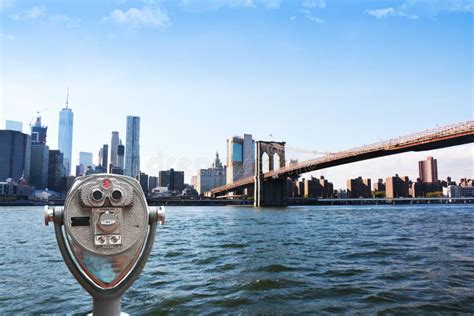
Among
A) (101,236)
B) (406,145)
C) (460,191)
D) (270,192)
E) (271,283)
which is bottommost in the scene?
(271,283)

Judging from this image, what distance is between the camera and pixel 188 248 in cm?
1202

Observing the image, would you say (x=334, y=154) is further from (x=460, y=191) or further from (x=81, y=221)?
(x=460, y=191)

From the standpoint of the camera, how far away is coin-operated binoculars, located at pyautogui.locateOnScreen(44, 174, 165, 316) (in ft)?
7.39

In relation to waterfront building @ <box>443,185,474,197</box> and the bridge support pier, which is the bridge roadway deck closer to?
the bridge support pier

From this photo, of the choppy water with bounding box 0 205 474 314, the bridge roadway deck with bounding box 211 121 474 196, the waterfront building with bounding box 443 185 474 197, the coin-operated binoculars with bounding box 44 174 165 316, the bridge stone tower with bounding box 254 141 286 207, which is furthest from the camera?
the waterfront building with bounding box 443 185 474 197

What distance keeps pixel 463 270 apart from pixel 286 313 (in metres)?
4.90

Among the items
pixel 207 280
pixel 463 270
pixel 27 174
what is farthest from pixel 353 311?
pixel 27 174

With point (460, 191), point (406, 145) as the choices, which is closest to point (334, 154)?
point (406, 145)

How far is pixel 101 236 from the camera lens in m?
2.26

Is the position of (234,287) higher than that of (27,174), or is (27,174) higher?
(27,174)

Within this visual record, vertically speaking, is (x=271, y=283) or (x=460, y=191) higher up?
(x=460, y=191)

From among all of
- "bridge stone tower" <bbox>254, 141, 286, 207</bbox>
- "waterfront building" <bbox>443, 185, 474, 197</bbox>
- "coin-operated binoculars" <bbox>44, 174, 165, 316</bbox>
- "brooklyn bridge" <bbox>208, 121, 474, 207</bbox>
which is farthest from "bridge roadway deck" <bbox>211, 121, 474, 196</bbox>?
"waterfront building" <bbox>443, 185, 474, 197</bbox>

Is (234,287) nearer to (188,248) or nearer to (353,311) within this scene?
(353,311)

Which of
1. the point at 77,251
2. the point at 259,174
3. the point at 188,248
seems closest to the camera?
the point at 77,251
